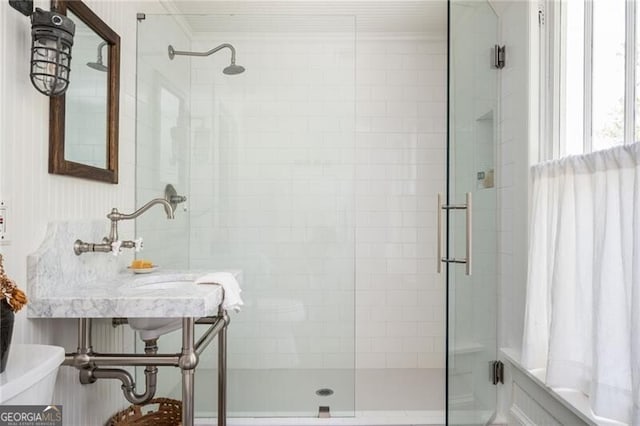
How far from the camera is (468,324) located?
6.86 ft

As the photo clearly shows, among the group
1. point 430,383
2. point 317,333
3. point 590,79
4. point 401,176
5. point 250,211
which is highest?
point 590,79

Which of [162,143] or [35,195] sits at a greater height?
[162,143]

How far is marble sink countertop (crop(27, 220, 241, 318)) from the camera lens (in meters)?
1.49

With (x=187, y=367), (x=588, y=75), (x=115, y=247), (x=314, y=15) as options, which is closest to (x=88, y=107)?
(x=115, y=247)

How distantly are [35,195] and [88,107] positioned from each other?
0.56 metres

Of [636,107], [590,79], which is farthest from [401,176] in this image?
[636,107]

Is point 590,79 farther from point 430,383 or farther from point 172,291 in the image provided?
point 430,383

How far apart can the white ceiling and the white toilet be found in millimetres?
1824

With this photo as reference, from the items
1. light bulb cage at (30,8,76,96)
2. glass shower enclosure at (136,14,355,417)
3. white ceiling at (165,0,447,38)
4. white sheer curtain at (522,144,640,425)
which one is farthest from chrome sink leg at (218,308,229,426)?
white ceiling at (165,0,447,38)

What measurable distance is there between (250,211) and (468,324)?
1.24 meters

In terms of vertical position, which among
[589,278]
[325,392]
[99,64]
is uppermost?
[99,64]

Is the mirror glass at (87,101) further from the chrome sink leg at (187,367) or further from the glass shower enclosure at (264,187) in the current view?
the chrome sink leg at (187,367)

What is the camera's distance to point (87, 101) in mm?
1940

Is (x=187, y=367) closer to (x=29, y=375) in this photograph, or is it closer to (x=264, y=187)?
(x=29, y=375)
